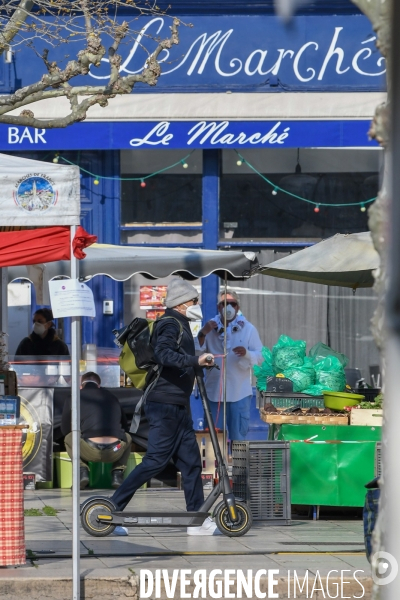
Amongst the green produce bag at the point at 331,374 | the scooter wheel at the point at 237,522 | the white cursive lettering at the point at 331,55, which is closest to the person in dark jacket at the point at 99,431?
the green produce bag at the point at 331,374

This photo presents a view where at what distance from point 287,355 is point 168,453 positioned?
2.43 meters

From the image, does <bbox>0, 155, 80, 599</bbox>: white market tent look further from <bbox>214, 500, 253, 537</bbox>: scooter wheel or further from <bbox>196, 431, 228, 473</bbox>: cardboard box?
<bbox>196, 431, 228, 473</bbox>: cardboard box

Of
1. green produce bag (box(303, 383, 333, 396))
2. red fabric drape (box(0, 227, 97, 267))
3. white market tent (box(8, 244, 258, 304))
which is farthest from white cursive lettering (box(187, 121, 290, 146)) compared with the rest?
red fabric drape (box(0, 227, 97, 267))

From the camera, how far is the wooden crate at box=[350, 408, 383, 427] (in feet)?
31.0

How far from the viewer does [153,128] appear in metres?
14.1

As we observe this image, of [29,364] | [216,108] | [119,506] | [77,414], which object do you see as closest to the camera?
[77,414]

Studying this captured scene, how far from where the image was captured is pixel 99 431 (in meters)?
10.9

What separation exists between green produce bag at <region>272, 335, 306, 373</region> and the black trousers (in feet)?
7.02

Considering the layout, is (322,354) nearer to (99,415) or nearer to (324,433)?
(324,433)

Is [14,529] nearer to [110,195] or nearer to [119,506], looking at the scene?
[119,506]

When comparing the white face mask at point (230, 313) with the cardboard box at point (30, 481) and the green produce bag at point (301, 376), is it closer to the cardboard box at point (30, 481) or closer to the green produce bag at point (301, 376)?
the green produce bag at point (301, 376)

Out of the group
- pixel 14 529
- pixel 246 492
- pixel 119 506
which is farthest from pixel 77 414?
pixel 246 492

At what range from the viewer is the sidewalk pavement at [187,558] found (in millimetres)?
6582

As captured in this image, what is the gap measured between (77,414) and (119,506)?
6.53 ft
